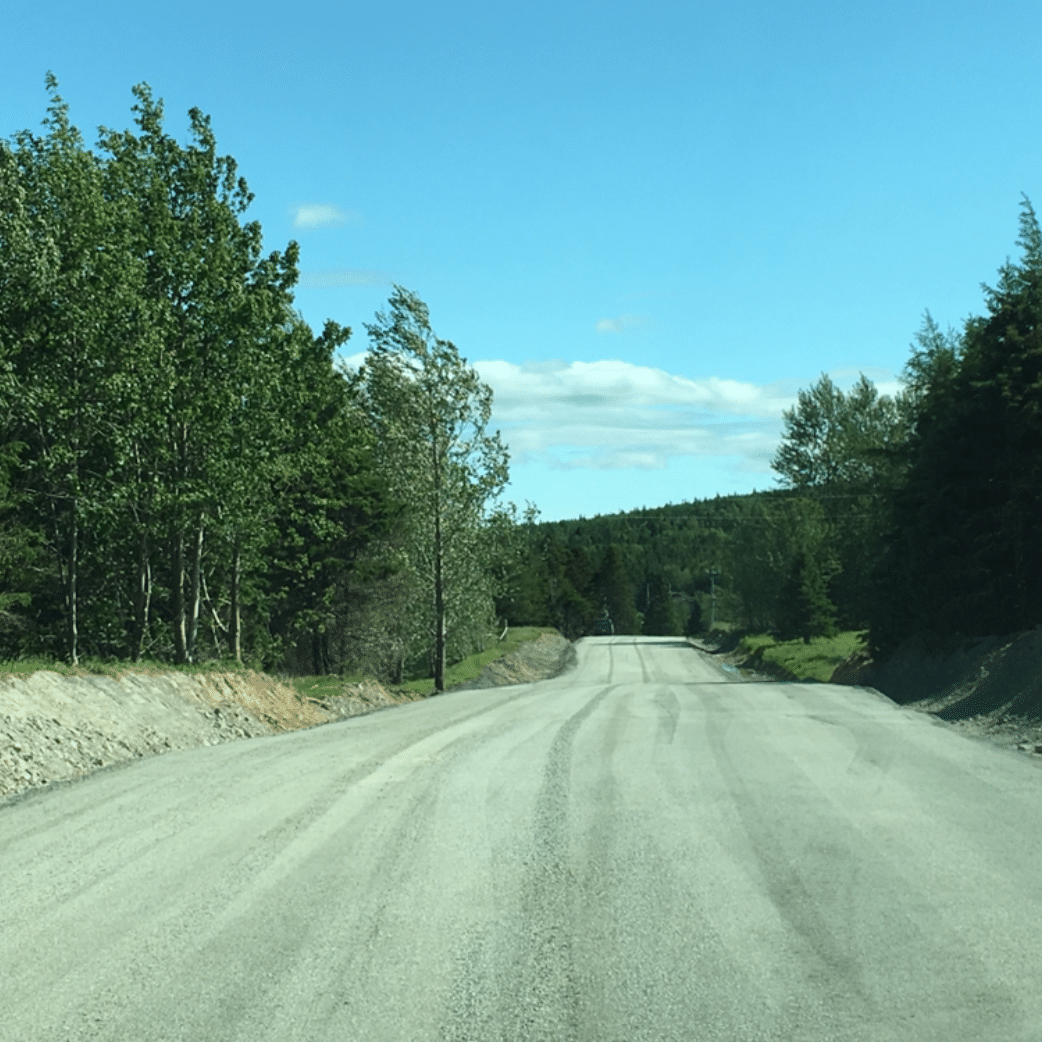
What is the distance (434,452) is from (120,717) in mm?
22442

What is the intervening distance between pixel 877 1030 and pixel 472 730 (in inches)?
443

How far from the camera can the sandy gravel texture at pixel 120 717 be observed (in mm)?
12430

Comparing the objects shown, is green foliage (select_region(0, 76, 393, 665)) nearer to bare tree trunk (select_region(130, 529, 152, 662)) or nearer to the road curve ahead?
bare tree trunk (select_region(130, 529, 152, 662))

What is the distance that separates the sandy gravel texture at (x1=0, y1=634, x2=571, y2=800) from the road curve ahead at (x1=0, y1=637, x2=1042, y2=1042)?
121 cm

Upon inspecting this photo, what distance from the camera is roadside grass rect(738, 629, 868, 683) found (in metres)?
46.6

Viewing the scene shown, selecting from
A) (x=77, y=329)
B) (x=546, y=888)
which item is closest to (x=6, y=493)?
(x=77, y=329)

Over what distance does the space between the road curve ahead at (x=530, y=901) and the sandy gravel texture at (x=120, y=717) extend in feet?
3.97

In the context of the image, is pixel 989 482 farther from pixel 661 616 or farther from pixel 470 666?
pixel 661 616

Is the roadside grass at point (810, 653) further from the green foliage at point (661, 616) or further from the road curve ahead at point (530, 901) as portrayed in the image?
the green foliage at point (661, 616)

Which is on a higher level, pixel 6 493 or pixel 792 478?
pixel 792 478

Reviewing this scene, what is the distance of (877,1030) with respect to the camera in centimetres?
460

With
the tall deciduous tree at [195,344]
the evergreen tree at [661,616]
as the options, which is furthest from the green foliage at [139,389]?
the evergreen tree at [661,616]

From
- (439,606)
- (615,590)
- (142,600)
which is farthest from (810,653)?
(615,590)

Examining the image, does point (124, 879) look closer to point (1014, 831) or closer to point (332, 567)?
point (1014, 831)
